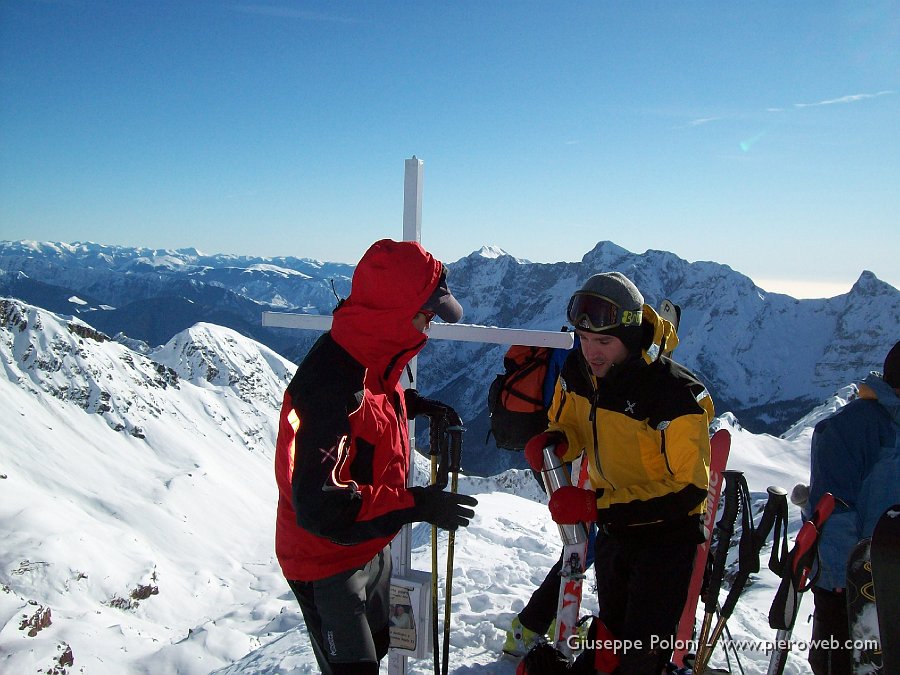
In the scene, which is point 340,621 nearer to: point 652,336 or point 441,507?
point 441,507

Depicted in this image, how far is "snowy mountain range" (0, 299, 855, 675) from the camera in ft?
27.1

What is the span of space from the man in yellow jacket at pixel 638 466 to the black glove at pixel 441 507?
772 millimetres

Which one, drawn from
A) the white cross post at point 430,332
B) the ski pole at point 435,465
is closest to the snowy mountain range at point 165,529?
the ski pole at point 435,465

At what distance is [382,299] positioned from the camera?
147 inches

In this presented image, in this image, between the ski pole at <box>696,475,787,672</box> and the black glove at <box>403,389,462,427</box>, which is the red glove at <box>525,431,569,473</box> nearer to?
the black glove at <box>403,389,462,427</box>

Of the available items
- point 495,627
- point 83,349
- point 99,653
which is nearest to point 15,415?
point 83,349

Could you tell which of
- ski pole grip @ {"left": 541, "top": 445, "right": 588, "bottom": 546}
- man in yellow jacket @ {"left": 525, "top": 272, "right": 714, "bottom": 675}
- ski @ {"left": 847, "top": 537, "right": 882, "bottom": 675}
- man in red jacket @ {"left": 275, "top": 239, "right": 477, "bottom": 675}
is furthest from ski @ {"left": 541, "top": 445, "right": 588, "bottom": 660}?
ski @ {"left": 847, "top": 537, "right": 882, "bottom": 675}

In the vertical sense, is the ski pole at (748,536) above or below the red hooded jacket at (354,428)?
below

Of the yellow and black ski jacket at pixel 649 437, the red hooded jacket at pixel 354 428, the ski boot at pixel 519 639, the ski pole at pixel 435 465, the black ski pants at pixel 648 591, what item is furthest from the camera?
the ski boot at pixel 519 639

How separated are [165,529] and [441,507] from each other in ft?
414

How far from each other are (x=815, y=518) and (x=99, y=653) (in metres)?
56.5

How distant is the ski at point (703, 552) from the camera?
15.3 ft

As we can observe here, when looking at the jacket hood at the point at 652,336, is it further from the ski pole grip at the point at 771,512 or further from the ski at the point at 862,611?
the ski at the point at 862,611

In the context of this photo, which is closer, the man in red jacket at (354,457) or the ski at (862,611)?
the man in red jacket at (354,457)
